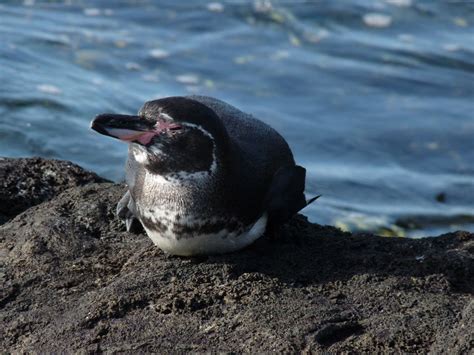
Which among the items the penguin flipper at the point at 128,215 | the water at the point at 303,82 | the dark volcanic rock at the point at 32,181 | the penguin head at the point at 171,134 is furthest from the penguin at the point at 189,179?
the water at the point at 303,82

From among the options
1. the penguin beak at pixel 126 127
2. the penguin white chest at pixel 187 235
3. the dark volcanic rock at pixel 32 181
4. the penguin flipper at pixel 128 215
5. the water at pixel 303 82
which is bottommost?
the water at pixel 303 82

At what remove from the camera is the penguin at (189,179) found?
5.17m

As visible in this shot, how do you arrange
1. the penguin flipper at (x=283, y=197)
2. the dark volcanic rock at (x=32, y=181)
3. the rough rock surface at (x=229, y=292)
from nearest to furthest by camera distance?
the rough rock surface at (x=229, y=292)
the penguin flipper at (x=283, y=197)
the dark volcanic rock at (x=32, y=181)

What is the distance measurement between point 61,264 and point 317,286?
1.35 meters

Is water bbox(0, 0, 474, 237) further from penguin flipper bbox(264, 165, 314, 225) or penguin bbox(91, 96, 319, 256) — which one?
penguin bbox(91, 96, 319, 256)

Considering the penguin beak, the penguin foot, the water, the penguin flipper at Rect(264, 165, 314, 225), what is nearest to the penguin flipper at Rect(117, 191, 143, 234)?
the penguin foot

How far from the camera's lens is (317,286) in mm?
5051

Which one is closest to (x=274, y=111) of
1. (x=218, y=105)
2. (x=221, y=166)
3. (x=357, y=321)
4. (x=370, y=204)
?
(x=370, y=204)

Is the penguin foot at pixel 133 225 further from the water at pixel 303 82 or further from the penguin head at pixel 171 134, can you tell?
the water at pixel 303 82

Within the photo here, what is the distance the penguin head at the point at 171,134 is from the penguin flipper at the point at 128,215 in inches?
19.6

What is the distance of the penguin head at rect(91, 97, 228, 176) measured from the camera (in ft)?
16.9

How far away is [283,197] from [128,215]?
886 millimetres

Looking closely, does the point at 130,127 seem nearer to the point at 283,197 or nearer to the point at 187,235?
the point at 187,235

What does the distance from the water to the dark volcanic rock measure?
11.7 feet
